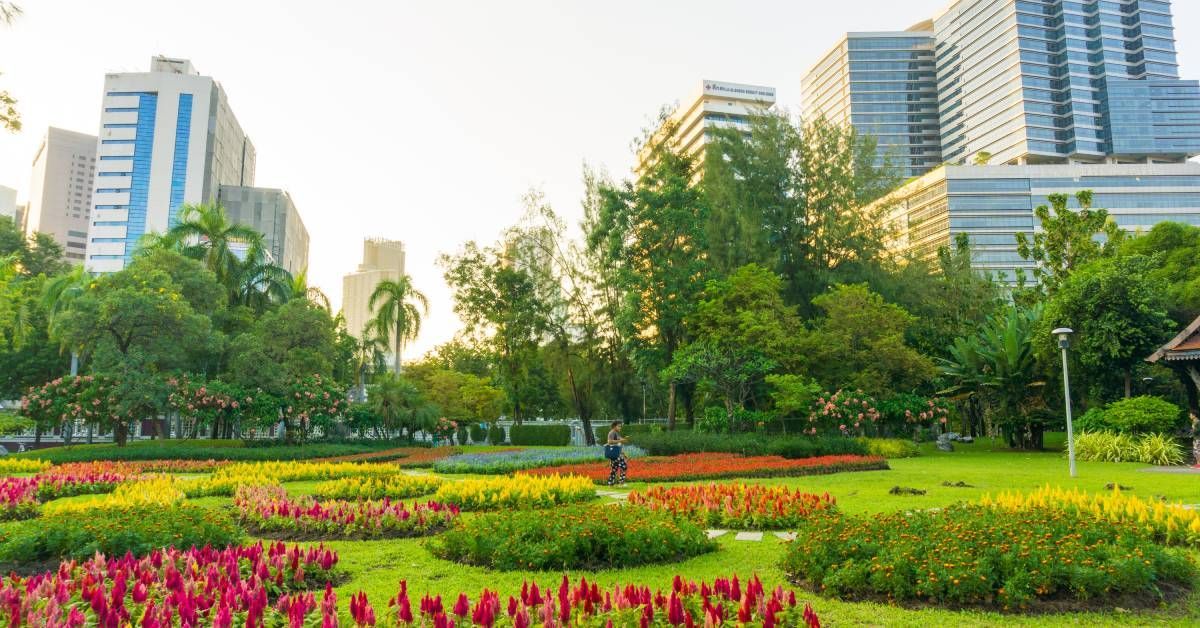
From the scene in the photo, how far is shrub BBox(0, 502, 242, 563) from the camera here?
249 inches

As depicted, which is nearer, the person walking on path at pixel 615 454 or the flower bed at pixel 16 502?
A: the flower bed at pixel 16 502

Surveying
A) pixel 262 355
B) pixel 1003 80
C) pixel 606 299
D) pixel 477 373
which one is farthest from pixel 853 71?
pixel 262 355

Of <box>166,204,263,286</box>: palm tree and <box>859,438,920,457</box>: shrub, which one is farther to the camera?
<box>166,204,263,286</box>: palm tree

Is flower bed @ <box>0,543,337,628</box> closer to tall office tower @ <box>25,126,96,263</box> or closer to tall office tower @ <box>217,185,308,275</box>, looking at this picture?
tall office tower @ <box>217,185,308,275</box>

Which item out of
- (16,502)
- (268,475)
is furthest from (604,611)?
(268,475)

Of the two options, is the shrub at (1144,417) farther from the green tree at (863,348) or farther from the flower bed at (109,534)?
the flower bed at (109,534)

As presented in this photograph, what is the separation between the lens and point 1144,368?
23.5 meters

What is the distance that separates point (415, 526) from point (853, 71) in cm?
15733

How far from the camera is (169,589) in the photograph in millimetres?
4906

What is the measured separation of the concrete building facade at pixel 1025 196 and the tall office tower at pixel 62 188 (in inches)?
6392

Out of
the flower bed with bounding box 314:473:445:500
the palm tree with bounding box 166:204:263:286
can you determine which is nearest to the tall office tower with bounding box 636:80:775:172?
the palm tree with bounding box 166:204:263:286

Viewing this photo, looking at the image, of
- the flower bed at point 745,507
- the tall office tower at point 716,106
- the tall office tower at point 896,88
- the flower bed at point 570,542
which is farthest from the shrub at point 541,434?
the tall office tower at point 896,88

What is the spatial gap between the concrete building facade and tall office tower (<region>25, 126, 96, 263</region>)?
533ft

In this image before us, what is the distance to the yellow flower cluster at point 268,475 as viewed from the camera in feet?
43.0
